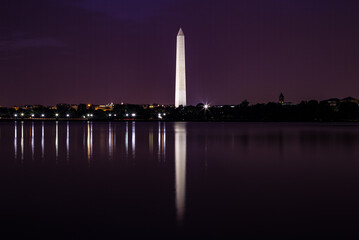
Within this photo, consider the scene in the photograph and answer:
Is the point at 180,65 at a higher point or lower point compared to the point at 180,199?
higher

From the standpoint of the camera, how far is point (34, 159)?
1923cm

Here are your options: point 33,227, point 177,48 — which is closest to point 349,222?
point 33,227

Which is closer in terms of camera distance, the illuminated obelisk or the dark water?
the dark water

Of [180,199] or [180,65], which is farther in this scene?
[180,65]

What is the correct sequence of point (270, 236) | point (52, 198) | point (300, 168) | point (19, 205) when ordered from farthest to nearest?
point (300, 168) → point (52, 198) → point (19, 205) → point (270, 236)

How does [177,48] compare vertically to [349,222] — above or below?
above

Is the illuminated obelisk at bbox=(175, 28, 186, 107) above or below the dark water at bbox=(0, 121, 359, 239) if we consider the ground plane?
above

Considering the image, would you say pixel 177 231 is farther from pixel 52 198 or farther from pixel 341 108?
pixel 341 108

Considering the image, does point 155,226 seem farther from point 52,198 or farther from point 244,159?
point 244,159

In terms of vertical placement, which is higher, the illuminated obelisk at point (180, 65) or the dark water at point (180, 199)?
the illuminated obelisk at point (180, 65)

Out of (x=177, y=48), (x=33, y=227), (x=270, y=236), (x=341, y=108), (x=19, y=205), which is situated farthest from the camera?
(x=341, y=108)

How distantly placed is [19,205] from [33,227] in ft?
6.31

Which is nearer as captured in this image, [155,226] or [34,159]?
[155,226]

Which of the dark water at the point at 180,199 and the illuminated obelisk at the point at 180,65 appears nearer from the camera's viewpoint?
the dark water at the point at 180,199
